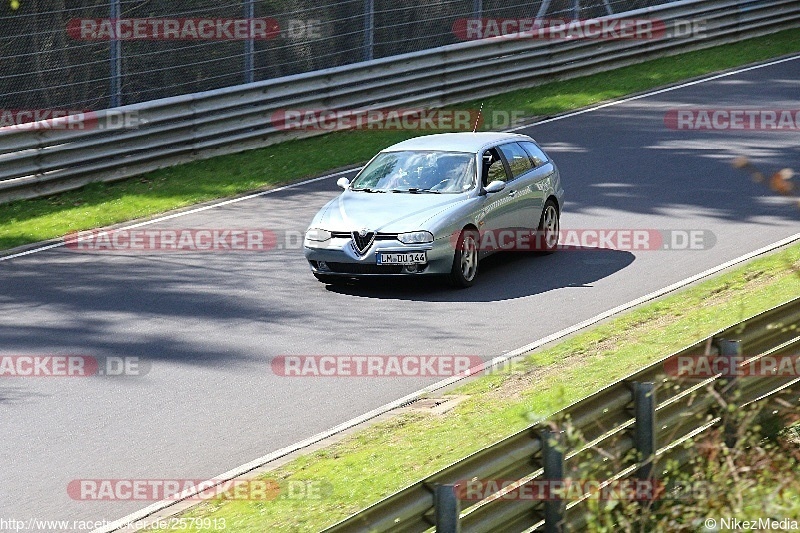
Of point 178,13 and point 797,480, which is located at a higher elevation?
point 178,13

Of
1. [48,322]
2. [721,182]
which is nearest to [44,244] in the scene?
[48,322]

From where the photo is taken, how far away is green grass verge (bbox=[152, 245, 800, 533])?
28.5ft

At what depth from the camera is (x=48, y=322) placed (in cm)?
1330

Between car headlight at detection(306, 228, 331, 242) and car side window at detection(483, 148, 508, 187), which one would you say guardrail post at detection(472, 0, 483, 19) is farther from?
car headlight at detection(306, 228, 331, 242)

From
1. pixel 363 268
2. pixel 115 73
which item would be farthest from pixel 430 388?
pixel 115 73

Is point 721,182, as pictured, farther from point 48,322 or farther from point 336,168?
point 48,322

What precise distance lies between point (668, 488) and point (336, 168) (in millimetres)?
13174

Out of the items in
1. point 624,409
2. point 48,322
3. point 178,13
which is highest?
point 178,13

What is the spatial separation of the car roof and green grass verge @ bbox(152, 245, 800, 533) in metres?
3.16

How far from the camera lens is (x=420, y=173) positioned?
15.3 metres

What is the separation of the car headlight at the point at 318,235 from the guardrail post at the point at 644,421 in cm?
695

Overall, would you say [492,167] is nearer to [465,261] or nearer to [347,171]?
[465,261]

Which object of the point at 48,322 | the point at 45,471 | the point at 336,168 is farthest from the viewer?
the point at 336,168

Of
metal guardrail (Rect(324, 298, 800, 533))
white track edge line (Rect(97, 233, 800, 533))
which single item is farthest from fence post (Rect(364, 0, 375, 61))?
metal guardrail (Rect(324, 298, 800, 533))
